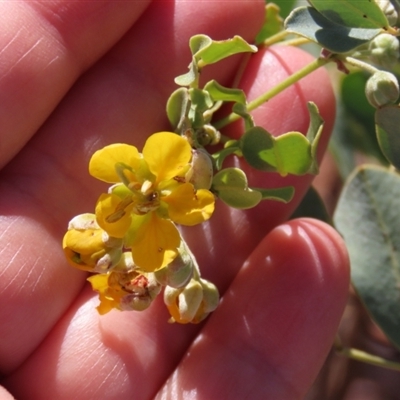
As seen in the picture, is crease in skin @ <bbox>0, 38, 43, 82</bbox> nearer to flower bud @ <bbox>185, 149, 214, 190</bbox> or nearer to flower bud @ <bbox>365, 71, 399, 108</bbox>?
flower bud @ <bbox>185, 149, 214, 190</bbox>

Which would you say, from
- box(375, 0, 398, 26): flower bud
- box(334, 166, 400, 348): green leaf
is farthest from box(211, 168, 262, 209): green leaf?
box(334, 166, 400, 348): green leaf

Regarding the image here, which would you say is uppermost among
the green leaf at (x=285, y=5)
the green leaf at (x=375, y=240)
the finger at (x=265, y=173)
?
the green leaf at (x=285, y=5)

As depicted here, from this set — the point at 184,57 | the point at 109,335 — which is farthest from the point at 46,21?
the point at 109,335

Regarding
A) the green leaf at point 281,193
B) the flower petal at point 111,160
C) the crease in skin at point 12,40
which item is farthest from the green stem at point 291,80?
the crease in skin at point 12,40

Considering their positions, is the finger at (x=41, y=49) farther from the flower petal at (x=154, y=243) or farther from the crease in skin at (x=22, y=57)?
the flower petal at (x=154, y=243)

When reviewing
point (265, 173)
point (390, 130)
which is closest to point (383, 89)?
point (390, 130)

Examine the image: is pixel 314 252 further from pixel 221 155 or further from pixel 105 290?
pixel 105 290

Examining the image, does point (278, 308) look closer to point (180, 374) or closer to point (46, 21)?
point (180, 374)
